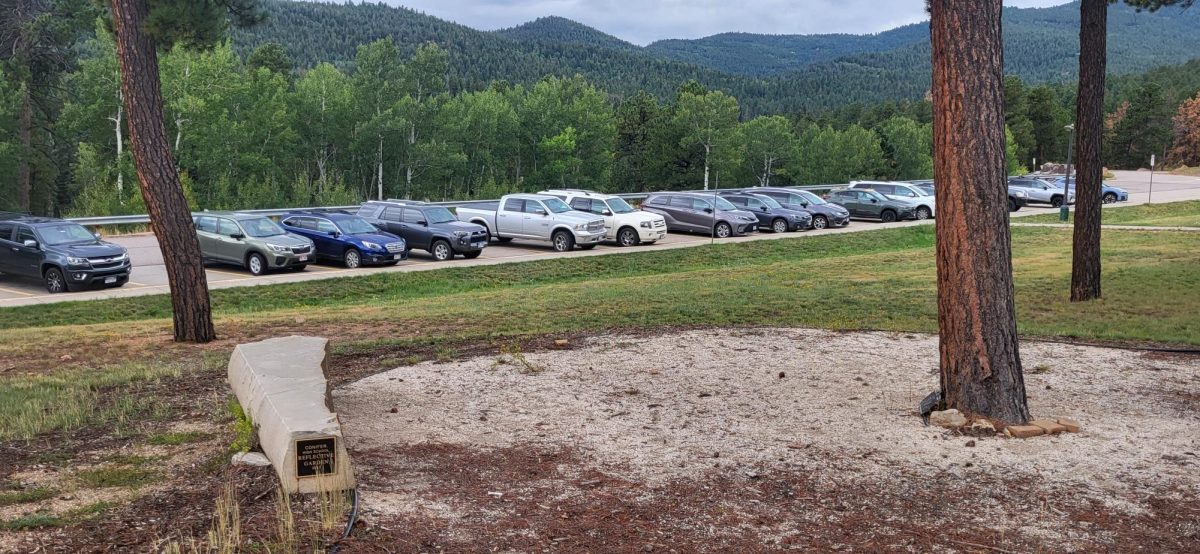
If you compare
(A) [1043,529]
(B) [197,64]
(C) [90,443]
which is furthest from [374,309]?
(B) [197,64]

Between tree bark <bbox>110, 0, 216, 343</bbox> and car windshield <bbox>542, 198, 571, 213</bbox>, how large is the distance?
1681 centimetres

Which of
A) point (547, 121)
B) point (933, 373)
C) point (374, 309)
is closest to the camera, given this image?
point (933, 373)

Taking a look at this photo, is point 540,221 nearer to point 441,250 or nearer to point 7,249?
point 441,250

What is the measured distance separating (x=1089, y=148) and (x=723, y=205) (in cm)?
1953

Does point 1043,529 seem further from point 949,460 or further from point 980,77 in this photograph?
point 980,77

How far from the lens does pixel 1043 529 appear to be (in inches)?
215

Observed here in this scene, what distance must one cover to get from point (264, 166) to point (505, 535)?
64011 millimetres

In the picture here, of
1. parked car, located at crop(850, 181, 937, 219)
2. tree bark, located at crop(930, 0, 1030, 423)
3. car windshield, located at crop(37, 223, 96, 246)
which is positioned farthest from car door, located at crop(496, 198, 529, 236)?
tree bark, located at crop(930, 0, 1030, 423)

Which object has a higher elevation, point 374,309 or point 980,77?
point 980,77

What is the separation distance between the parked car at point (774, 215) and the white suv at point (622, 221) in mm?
5717

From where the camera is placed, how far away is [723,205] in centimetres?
3425

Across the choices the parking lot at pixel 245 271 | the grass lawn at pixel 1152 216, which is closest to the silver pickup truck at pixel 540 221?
the parking lot at pixel 245 271

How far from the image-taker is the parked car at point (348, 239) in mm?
25172

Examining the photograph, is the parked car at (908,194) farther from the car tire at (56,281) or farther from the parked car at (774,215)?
the car tire at (56,281)
